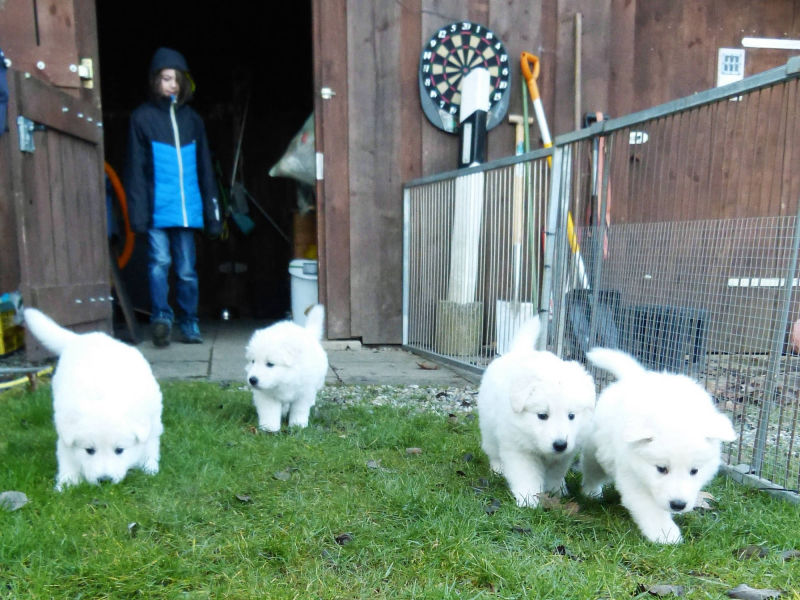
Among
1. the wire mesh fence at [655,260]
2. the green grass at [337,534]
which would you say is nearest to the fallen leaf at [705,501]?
the green grass at [337,534]

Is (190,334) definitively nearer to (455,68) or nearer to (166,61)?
(166,61)

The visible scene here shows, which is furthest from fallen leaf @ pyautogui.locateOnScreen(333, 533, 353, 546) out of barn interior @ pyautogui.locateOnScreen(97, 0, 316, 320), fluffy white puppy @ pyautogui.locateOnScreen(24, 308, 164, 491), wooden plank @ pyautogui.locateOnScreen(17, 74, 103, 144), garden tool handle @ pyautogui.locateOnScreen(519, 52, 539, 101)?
barn interior @ pyautogui.locateOnScreen(97, 0, 316, 320)

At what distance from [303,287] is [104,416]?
3.82 meters

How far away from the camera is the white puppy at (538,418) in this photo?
2.29 meters

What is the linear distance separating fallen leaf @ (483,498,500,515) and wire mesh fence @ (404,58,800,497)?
3.79 feet

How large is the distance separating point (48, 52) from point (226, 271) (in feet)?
14.1

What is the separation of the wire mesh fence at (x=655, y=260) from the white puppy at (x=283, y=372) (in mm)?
1565

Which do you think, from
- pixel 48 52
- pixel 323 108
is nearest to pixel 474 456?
pixel 323 108

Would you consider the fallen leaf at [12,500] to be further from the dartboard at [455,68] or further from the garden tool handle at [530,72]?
the garden tool handle at [530,72]

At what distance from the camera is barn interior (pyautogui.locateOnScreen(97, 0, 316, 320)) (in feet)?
28.2

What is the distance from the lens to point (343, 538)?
6.89 feet

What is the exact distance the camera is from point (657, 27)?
247 inches

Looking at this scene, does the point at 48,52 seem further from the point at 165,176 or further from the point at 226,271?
the point at 226,271

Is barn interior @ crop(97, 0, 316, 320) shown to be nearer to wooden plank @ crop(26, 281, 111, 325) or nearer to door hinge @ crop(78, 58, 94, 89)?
door hinge @ crop(78, 58, 94, 89)
